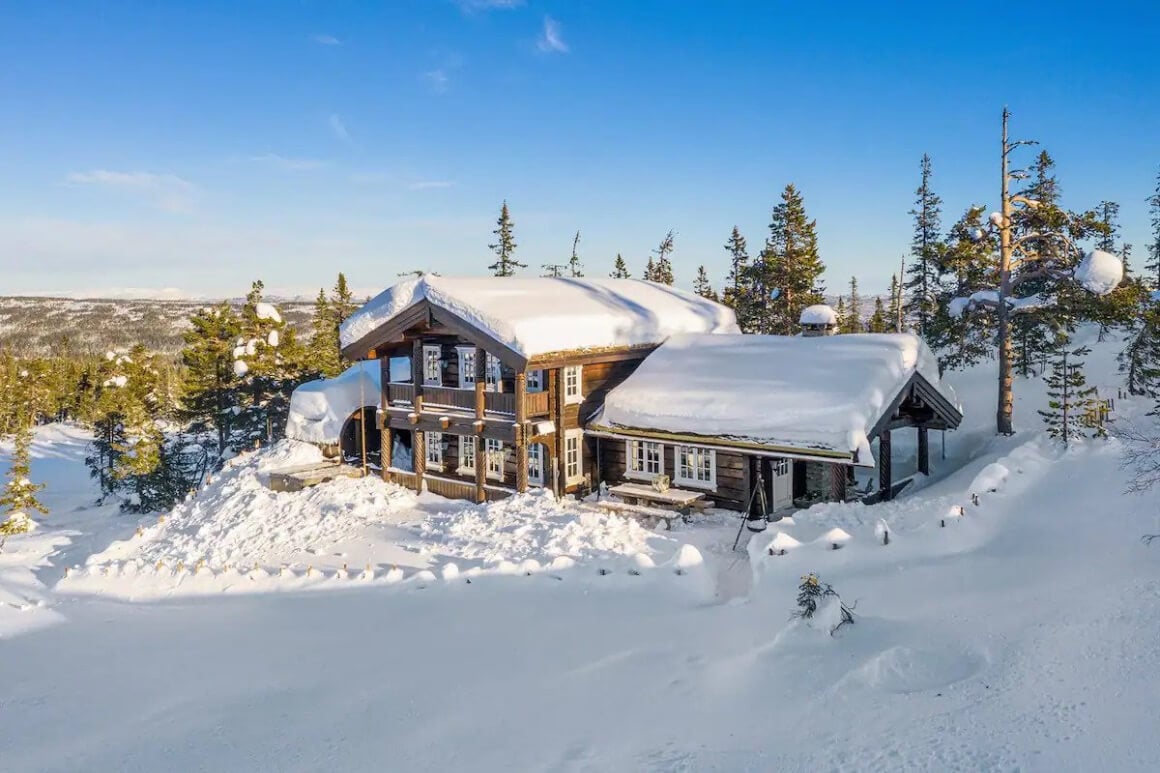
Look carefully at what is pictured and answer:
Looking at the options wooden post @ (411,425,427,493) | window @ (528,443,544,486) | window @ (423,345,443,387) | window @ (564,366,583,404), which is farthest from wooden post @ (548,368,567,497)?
wooden post @ (411,425,427,493)

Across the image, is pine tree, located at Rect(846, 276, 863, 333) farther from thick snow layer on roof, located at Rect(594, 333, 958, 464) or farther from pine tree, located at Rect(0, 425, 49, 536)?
pine tree, located at Rect(0, 425, 49, 536)

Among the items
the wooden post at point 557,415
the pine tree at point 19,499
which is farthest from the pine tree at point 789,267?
the pine tree at point 19,499

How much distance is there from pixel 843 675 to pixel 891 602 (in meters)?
3.09

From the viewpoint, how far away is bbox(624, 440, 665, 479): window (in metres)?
22.3

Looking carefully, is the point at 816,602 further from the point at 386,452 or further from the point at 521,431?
the point at 386,452

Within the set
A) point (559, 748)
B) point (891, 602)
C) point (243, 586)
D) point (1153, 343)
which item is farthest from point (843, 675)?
point (1153, 343)

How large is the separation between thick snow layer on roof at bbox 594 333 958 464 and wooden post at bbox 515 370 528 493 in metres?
2.61

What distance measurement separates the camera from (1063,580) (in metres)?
12.3

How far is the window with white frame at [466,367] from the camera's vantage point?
78.7 feet

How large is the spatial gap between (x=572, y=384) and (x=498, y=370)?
246cm

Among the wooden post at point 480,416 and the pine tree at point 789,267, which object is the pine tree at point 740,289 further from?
the wooden post at point 480,416

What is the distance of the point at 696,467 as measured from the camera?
21531 mm

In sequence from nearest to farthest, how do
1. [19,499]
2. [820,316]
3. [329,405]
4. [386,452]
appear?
[386,452] → [820,316] → [329,405] → [19,499]

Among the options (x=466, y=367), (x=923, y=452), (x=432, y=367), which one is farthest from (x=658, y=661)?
(x=923, y=452)
